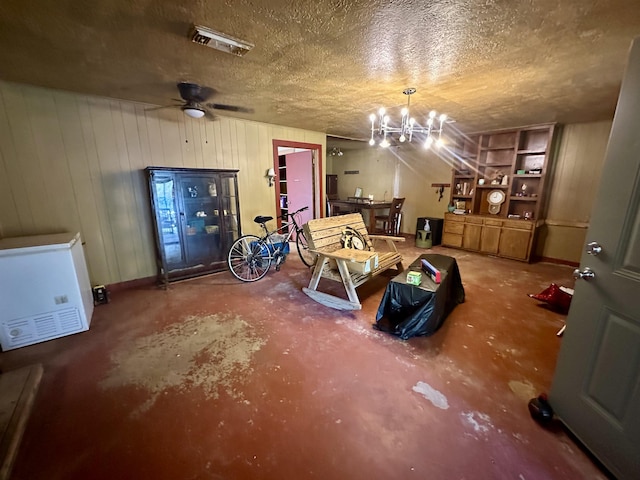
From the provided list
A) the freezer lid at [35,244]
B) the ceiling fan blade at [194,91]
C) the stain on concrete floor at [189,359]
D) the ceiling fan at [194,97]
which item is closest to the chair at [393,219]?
the ceiling fan at [194,97]

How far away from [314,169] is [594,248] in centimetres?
455

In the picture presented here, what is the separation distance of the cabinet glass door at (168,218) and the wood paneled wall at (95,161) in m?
0.28

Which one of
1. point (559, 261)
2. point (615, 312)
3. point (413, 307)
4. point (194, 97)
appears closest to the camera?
point (615, 312)

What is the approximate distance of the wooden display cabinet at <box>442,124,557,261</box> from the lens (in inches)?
179

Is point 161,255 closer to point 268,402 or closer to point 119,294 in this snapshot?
point 119,294

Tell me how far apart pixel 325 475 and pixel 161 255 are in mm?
3166

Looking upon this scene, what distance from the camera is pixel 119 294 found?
3.33 metres

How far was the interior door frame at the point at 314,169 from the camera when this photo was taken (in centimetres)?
469

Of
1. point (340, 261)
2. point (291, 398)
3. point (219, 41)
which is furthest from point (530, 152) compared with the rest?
point (291, 398)

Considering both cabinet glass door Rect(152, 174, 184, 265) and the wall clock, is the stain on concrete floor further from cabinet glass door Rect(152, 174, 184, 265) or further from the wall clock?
the wall clock

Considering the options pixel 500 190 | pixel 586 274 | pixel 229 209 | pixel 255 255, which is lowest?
pixel 255 255

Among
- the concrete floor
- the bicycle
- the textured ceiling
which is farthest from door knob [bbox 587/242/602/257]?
the bicycle

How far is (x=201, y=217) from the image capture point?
3.78 meters

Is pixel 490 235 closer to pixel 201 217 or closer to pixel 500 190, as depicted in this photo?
pixel 500 190
